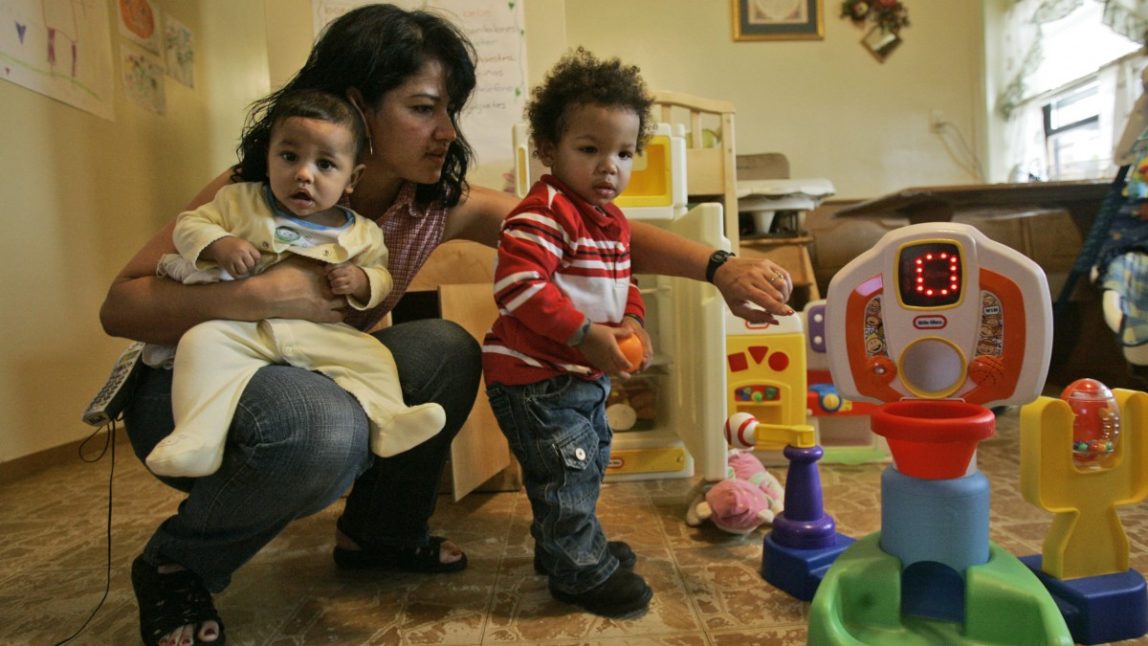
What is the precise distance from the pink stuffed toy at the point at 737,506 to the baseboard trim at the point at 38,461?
158 centimetres

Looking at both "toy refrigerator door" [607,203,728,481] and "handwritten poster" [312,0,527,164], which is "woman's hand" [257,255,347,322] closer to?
"toy refrigerator door" [607,203,728,481]

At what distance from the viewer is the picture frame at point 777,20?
335cm

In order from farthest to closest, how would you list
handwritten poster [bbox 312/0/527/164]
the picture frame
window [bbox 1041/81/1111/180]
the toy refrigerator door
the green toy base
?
the picture frame
window [bbox 1041/81/1111/180]
handwritten poster [bbox 312/0/527/164]
the toy refrigerator door
the green toy base

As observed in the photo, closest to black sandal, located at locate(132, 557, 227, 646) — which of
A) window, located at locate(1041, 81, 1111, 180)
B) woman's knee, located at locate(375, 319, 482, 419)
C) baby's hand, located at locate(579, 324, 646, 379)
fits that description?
woman's knee, located at locate(375, 319, 482, 419)

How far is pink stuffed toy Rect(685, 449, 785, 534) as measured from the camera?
1.11 meters

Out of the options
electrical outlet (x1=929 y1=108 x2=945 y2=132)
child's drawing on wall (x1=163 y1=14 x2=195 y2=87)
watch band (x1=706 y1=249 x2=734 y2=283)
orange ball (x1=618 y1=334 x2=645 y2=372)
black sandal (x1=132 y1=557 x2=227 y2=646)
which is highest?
child's drawing on wall (x1=163 y1=14 x2=195 y2=87)

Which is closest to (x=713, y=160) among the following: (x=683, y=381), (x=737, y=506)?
(x=683, y=381)

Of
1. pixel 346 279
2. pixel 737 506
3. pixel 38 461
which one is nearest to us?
pixel 346 279

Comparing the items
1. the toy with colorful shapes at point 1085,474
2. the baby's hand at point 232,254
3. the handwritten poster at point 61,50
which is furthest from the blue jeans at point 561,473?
the handwritten poster at point 61,50

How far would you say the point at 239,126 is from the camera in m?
2.77

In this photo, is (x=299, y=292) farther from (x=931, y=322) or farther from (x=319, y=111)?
(x=931, y=322)

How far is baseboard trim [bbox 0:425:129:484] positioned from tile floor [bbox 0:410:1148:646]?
22 centimetres

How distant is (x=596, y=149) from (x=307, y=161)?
1.21 feet

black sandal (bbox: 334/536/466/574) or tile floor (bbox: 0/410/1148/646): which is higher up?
black sandal (bbox: 334/536/466/574)
